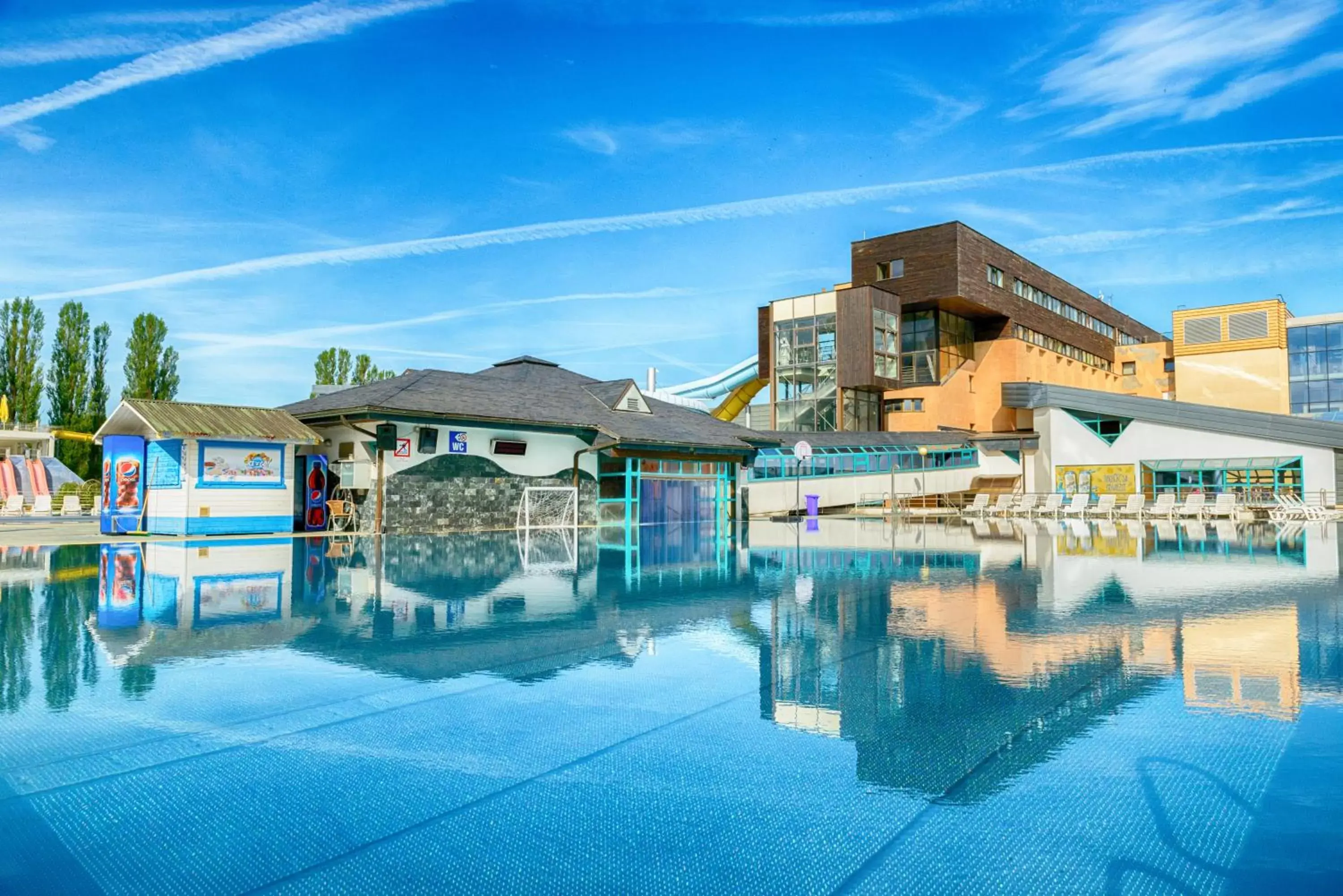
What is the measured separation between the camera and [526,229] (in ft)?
128

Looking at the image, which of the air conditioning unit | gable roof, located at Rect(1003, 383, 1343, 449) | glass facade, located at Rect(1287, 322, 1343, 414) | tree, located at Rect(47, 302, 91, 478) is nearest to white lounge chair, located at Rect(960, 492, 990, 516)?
gable roof, located at Rect(1003, 383, 1343, 449)

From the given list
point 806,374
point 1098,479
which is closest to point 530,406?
point 806,374

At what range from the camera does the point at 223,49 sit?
1655cm

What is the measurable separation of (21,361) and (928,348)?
143 feet

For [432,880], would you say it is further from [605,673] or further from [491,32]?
[491,32]

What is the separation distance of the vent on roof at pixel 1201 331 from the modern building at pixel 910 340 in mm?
11480

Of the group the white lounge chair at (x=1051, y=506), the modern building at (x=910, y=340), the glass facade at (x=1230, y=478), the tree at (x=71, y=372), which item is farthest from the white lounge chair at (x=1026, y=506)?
the tree at (x=71, y=372)

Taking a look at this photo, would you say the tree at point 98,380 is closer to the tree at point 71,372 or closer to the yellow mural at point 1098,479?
the tree at point 71,372

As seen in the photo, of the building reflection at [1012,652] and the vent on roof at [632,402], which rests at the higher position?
the vent on roof at [632,402]

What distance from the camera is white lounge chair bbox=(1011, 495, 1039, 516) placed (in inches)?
1241

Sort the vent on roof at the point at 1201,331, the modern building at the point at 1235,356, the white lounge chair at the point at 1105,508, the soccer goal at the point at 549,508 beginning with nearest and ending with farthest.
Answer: the soccer goal at the point at 549,508
the white lounge chair at the point at 1105,508
the modern building at the point at 1235,356
the vent on roof at the point at 1201,331

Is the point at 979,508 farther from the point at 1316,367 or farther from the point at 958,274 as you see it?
the point at 1316,367

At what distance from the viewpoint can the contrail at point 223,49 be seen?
16.4 m

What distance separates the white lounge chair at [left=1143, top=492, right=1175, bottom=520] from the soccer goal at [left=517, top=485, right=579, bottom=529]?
63.8 ft
